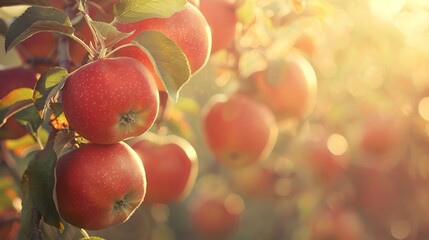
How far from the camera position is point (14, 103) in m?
1.13

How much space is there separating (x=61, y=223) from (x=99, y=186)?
0.07 m

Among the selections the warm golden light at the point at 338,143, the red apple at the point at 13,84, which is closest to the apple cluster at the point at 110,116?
the red apple at the point at 13,84

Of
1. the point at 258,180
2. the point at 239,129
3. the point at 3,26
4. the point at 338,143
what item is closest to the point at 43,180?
the point at 3,26

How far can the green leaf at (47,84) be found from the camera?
984 mm

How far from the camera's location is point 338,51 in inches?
103

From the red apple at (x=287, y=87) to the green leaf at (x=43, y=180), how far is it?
0.77 m

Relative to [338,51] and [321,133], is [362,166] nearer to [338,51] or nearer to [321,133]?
[321,133]

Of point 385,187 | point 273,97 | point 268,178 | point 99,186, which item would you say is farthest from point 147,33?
point 385,187

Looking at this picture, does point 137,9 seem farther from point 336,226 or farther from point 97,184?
point 336,226

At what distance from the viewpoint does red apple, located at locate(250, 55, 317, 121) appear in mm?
1707

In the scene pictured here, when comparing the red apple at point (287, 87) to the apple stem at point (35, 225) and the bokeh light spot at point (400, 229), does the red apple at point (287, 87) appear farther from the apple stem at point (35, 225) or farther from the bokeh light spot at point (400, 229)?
the bokeh light spot at point (400, 229)

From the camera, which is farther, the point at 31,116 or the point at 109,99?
the point at 31,116

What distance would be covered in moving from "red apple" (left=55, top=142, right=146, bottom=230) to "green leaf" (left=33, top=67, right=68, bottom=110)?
0.30 feet

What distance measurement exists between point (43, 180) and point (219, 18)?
570 mm
